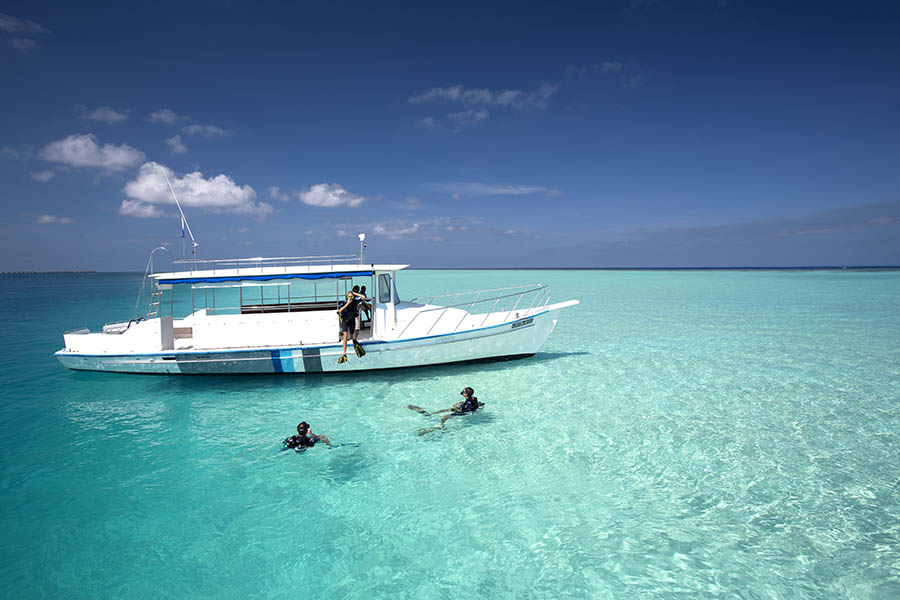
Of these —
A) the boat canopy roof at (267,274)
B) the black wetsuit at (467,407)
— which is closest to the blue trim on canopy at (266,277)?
the boat canopy roof at (267,274)

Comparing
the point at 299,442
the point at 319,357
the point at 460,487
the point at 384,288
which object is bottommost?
the point at 460,487

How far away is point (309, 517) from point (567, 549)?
13.4 feet

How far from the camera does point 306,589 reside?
17.7 ft

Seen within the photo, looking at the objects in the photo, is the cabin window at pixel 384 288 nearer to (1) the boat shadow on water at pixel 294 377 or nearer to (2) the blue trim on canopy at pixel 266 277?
(2) the blue trim on canopy at pixel 266 277

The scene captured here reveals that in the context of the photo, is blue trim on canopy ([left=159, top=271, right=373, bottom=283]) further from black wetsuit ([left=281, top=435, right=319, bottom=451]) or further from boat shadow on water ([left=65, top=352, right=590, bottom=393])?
black wetsuit ([left=281, top=435, right=319, bottom=451])

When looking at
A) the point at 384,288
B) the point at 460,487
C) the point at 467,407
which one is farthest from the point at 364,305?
the point at 460,487

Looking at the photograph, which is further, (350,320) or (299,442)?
(350,320)

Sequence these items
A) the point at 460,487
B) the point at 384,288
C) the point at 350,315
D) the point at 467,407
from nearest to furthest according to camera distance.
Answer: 1. the point at 460,487
2. the point at 467,407
3. the point at 350,315
4. the point at 384,288

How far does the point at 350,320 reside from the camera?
12.8m

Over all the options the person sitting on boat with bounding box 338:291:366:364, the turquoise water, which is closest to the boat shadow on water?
the turquoise water

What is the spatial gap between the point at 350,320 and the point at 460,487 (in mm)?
6816

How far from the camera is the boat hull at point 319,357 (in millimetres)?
13391

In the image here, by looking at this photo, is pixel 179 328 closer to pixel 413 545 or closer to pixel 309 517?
pixel 309 517

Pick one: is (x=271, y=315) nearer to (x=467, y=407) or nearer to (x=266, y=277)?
(x=266, y=277)
